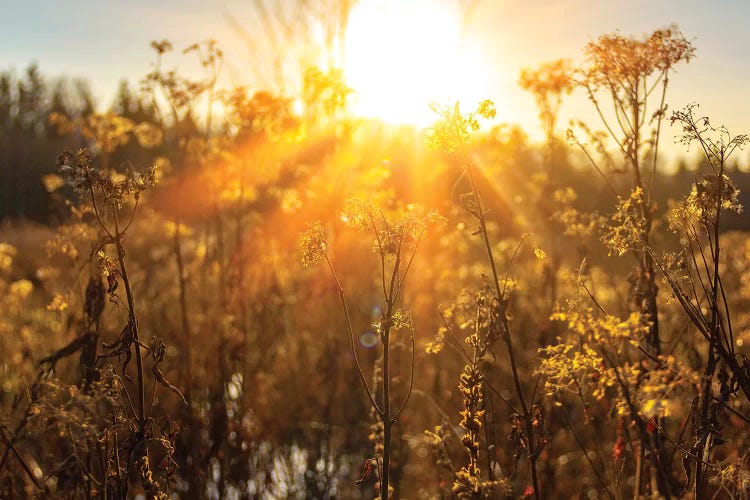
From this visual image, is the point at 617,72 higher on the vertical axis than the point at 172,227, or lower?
higher

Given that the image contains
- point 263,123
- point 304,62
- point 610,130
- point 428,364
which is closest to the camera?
point 610,130

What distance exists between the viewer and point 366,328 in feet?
19.7

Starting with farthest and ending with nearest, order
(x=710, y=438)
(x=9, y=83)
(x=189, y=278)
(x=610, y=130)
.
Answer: (x=9, y=83) < (x=189, y=278) < (x=610, y=130) < (x=710, y=438)

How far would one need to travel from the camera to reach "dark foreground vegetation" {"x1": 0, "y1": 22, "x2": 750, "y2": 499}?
2043 mm

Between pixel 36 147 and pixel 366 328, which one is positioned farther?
pixel 36 147

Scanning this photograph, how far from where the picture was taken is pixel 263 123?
4.33 meters

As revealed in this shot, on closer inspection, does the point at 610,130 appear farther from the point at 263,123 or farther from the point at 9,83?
the point at 9,83

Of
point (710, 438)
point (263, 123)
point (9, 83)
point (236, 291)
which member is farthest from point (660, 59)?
point (9, 83)

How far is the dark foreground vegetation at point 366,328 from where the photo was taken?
204 centimetres

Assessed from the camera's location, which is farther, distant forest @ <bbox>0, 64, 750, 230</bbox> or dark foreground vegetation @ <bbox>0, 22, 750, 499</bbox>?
distant forest @ <bbox>0, 64, 750, 230</bbox>

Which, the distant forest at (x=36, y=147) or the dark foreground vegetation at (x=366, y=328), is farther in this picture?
the distant forest at (x=36, y=147)

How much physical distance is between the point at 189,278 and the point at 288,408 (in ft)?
4.43

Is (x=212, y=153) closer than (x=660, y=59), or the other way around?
(x=660, y=59)

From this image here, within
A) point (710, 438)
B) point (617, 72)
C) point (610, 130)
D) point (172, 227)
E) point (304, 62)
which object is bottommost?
point (710, 438)
